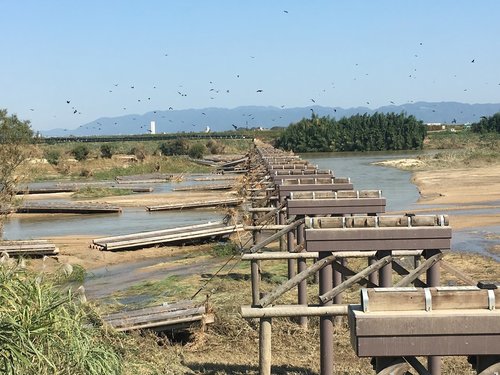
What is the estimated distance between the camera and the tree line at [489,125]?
127 metres

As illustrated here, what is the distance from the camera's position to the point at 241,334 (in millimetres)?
15305

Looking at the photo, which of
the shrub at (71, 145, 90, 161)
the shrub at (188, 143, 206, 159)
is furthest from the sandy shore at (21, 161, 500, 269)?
the shrub at (188, 143, 206, 159)

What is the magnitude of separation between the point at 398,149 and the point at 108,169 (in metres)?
57.1

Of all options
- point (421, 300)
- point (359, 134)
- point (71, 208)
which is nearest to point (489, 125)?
point (359, 134)

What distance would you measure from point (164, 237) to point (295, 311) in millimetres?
20272

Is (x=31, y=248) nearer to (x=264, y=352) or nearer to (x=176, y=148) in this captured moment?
(x=264, y=352)

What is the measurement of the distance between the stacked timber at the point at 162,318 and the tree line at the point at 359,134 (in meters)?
103

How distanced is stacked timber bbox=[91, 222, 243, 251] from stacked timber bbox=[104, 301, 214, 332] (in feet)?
48.1

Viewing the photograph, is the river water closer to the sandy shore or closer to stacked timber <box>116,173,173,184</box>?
the sandy shore

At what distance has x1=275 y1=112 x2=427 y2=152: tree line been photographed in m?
117

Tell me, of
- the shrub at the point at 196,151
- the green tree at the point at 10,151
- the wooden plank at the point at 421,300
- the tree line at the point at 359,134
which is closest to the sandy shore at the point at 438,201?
the green tree at the point at 10,151

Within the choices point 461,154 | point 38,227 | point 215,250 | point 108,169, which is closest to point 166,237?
point 215,250

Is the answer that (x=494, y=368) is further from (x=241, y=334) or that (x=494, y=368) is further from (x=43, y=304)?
(x=241, y=334)

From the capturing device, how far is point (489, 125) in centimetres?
12962
